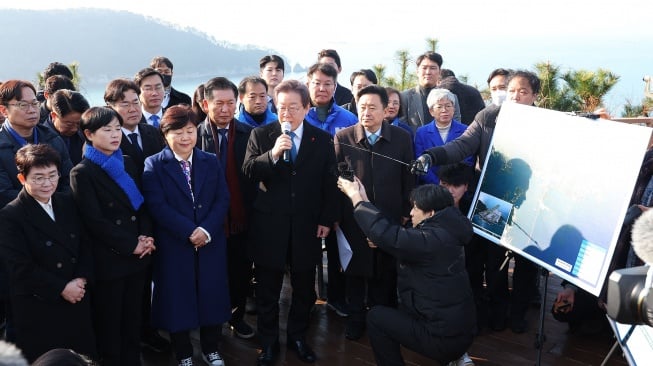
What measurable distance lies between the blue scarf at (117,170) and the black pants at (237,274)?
97 cm

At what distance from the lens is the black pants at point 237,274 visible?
3.72 meters

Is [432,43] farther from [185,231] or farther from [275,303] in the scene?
[185,231]

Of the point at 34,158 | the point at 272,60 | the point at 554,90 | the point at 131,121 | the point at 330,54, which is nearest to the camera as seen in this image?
the point at 34,158

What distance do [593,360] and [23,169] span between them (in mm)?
3715

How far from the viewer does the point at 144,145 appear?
3387mm

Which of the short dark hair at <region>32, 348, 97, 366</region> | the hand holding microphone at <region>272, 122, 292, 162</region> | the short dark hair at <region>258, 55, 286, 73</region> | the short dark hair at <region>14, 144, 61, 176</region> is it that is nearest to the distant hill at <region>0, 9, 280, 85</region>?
the short dark hair at <region>258, 55, 286, 73</region>

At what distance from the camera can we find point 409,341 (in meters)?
2.75

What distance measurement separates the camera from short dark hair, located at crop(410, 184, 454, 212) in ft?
9.04

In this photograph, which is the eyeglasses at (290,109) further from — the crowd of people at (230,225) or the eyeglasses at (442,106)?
the eyeglasses at (442,106)

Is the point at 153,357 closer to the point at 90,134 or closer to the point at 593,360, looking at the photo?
the point at 90,134

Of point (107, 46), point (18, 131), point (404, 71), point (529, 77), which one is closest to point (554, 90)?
point (404, 71)

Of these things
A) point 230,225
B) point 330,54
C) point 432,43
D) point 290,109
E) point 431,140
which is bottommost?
point 230,225

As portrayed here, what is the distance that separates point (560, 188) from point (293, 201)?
5.27ft

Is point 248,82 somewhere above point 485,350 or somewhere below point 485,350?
above
